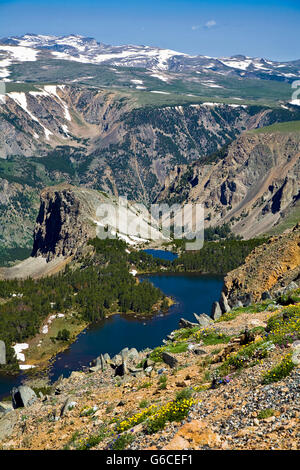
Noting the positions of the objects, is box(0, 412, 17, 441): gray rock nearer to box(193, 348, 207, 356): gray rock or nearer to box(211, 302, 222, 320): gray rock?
box(193, 348, 207, 356): gray rock

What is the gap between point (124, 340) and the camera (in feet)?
515

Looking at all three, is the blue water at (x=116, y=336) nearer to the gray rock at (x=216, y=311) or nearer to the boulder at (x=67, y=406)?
the gray rock at (x=216, y=311)

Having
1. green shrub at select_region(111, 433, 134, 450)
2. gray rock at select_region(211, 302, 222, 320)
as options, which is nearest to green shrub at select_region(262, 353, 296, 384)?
green shrub at select_region(111, 433, 134, 450)

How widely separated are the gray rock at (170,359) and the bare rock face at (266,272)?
22.9 meters

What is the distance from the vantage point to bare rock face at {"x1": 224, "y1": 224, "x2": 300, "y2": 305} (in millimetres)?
65762

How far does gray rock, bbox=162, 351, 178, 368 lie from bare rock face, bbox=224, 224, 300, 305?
22.9 m

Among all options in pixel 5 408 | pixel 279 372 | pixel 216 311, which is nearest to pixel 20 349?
pixel 216 311

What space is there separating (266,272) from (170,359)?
33.9 m

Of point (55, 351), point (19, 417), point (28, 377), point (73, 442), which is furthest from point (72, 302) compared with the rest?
point (73, 442)

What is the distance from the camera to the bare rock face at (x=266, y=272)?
65.8m

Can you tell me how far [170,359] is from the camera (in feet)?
135

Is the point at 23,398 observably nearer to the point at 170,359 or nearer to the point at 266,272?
the point at 170,359

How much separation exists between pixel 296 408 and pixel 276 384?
2.78m

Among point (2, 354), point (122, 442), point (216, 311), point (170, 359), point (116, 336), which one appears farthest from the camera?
point (116, 336)
